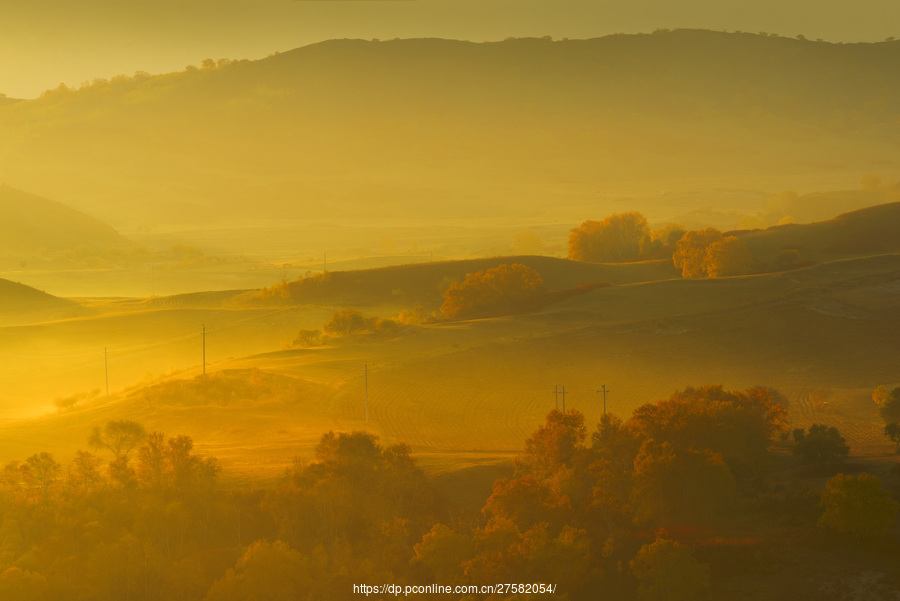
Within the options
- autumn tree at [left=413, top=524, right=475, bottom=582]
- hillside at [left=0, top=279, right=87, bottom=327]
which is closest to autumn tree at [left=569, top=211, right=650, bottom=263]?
hillside at [left=0, top=279, right=87, bottom=327]

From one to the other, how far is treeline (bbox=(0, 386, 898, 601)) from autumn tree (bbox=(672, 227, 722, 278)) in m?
39.2

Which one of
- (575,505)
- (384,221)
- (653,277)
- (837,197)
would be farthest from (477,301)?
(384,221)

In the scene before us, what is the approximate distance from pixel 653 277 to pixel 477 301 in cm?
1791

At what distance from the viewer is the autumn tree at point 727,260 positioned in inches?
2381

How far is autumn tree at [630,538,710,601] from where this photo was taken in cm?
1688

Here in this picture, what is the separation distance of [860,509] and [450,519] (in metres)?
8.87

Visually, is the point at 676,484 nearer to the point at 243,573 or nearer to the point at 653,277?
the point at 243,573

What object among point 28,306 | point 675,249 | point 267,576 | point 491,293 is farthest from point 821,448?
point 28,306

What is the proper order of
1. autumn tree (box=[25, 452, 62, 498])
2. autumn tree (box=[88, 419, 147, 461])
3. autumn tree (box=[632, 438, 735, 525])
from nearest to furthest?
autumn tree (box=[632, 438, 735, 525]) → autumn tree (box=[25, 452, 62, 498]) → autumn tree (box=[88, 419, 147, 461])

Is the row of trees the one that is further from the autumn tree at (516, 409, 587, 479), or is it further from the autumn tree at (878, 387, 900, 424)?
the autumn tree at (516, 409, 587, 479)

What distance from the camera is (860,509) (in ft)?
59.1

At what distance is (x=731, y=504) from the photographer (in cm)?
2066

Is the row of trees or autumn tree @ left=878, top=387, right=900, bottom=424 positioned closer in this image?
autumn tree @ left=878, top=387, right=900, bottom=424

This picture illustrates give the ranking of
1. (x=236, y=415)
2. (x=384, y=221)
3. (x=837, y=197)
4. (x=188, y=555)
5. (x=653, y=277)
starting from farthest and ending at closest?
(x=384, y=221) < (x=837, y=197) < (x=653, y=277) < (x=236, y=415) < (x=188, y=555)
